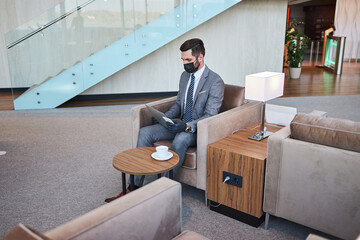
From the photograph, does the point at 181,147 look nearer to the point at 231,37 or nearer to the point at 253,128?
the point at 253,128

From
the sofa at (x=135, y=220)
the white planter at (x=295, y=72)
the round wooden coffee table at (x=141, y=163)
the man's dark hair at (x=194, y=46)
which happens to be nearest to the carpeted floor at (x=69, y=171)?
the round wooden coffee table at (x=141, y=163)

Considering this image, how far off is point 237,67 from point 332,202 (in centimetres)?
593

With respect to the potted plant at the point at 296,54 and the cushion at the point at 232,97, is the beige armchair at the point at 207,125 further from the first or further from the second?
the potted plant at the point at 296,54

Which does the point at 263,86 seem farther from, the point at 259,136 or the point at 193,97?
the point at 193,97

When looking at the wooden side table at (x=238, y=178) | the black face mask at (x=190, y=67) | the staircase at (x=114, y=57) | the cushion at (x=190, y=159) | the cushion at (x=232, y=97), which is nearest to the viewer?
the wooden side table at (x=238, y=178)

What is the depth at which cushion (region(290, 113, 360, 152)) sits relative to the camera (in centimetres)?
219

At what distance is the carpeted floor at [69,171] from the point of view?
2746 mm

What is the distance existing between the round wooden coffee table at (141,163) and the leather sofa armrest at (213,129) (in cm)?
25

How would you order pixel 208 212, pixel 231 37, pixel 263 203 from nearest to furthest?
pixel 263 203
pixel 208 212
pixel 231 37

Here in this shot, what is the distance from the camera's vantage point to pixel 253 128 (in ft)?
Answer: 11.1

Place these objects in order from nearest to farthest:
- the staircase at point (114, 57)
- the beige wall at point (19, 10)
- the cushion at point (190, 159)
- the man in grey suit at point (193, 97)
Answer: the cushion at point (190, 159), the man in grey suit at point (193, 97), the staircase at point (114, 57), the beige wall at point (19, 10)

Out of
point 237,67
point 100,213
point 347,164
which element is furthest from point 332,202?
point 237,67

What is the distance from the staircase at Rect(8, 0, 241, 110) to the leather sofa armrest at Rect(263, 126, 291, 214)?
4586 millimetres

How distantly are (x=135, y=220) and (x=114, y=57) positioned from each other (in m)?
5.42
